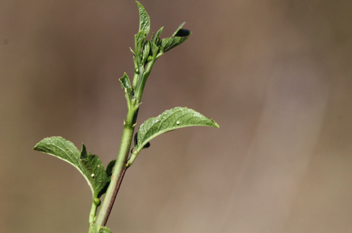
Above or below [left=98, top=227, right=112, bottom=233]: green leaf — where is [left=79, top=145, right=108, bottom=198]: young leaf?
above

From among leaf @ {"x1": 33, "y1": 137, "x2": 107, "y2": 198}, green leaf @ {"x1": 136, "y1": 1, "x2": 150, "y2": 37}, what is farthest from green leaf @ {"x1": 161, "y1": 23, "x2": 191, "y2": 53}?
leaf @ {"x1": 33, "y1": 137, "x2": 107, "y2": 198}

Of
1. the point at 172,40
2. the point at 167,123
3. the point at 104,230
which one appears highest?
the point at 172,40

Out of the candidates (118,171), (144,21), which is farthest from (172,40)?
(118,171)

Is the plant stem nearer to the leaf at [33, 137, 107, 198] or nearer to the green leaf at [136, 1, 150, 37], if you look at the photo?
the leaf at [33, 137, 107, 198]

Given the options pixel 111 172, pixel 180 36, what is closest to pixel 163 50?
pixel 180 36

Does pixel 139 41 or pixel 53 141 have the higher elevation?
pixel 139 41

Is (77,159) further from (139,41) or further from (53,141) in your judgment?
(139,41)

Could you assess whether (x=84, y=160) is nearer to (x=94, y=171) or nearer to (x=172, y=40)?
(x=94, y=171)
